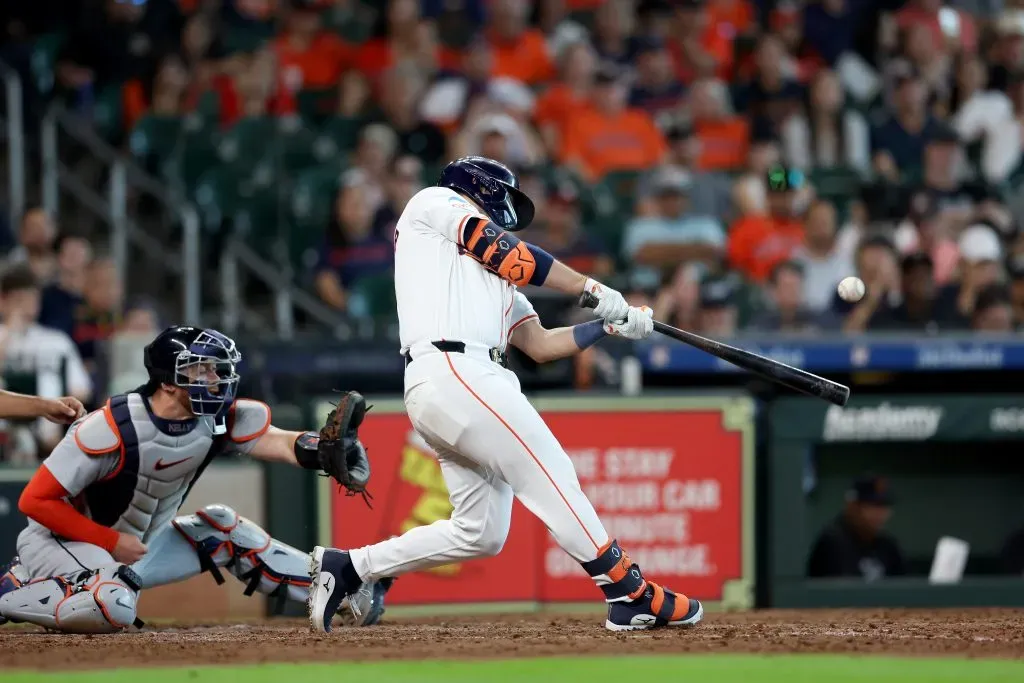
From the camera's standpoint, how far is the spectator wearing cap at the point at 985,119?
1215cm

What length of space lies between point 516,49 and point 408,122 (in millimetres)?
1430

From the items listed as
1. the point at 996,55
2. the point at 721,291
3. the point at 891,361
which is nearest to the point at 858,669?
the point at 891,361

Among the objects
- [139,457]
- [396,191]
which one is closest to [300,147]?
Result: [396,191]

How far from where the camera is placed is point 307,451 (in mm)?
6121

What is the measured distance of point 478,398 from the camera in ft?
18.2

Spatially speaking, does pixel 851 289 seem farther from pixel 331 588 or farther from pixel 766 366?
pixel 331 588

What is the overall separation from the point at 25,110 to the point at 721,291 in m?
5.30

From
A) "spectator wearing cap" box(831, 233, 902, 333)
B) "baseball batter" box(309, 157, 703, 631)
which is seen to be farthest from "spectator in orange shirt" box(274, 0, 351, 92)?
"baseball batter" box(309, 157, 703, 631)

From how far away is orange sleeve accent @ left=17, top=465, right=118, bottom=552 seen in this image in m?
5.88

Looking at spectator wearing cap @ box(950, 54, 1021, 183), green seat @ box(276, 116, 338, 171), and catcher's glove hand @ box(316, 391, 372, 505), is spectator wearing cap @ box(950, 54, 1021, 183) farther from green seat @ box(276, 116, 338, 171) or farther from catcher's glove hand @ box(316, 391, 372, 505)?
catcher's glove hand @ box(316, 391, 372, 505)

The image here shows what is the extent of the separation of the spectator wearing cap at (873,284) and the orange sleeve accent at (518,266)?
411cm

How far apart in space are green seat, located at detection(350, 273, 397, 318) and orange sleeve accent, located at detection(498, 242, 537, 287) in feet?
14.6

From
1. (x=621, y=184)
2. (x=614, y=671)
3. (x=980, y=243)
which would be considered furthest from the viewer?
(x=621, y=184)

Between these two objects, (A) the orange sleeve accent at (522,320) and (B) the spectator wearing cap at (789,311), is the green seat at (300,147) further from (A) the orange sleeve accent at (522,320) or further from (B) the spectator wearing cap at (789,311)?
(A) the orange sleeve accent at (522,320)
